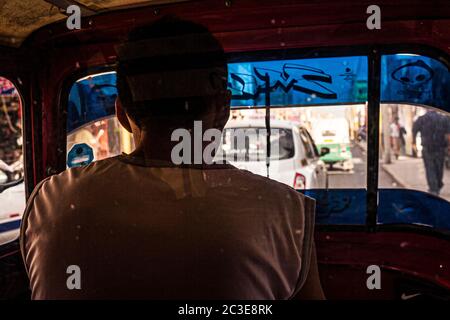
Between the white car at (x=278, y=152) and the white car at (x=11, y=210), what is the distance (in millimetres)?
1542

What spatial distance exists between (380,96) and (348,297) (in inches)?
54.9

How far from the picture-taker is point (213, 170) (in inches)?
39.1

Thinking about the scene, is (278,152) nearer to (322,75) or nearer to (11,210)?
(322,75)

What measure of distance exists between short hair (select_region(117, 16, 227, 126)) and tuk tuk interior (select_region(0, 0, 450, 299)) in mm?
1795

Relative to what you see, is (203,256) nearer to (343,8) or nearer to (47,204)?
(47,204)

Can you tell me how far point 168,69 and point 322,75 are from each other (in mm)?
2306

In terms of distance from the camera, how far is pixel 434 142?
3508mm

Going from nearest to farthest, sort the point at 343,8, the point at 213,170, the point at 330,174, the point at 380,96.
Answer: the point at 213,170
the point at 343,8
the point at 380,96
the point at 330,174

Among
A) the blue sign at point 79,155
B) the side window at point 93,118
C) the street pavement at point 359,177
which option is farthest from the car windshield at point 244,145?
the blue sign at point 79,155

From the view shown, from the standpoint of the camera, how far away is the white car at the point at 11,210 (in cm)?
329

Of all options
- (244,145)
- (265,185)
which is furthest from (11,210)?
(265,185)

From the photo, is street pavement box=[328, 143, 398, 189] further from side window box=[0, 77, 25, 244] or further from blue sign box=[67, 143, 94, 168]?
side window box=[0, 77, 25, 244]

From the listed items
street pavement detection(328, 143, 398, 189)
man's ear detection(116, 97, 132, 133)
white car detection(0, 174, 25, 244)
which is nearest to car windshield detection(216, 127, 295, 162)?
street pavement detection(328, 143, 398, 189)

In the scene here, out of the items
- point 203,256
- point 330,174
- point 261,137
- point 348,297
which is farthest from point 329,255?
point 203,256
